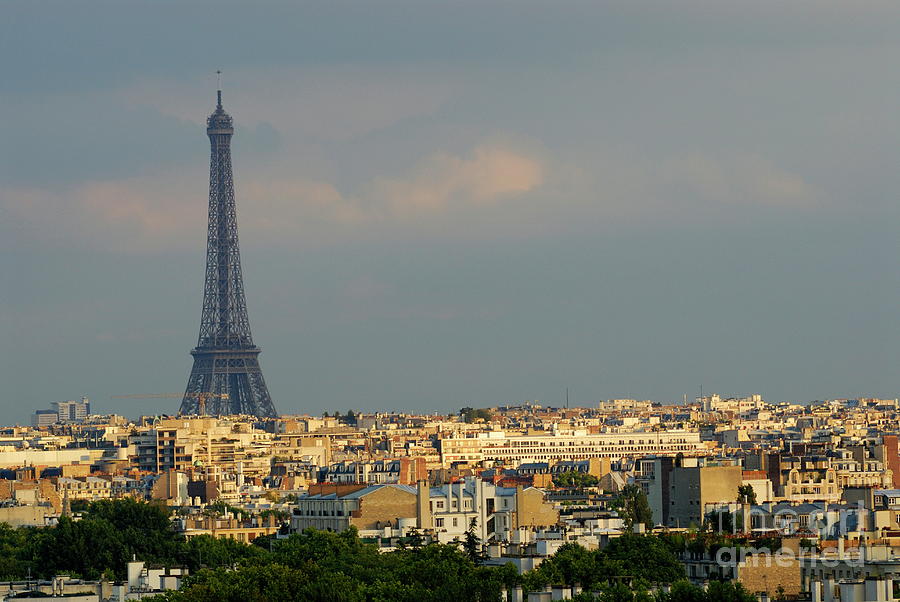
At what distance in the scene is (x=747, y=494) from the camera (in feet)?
321

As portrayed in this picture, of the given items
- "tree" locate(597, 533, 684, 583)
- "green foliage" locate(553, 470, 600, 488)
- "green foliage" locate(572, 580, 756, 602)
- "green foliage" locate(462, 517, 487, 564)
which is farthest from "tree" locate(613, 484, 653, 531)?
"green foliage" locate(572, 580, 756, 602)

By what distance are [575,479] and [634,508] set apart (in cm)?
4766

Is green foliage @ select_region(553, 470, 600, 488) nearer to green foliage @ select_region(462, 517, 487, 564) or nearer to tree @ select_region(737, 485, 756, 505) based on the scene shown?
tree @ select_region(737, 485, 756, 505)

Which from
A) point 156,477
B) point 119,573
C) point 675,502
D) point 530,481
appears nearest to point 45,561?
point 119,573

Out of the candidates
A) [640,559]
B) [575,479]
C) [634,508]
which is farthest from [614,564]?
[575,479]

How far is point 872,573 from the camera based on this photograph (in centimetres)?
5378

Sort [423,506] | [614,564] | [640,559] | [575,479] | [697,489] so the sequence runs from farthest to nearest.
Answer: [575,479]
[697,489]
[423,506]
[640,559]
[614,564]

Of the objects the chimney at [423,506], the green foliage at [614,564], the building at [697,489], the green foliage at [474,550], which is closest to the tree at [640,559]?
the green foliage at [614,564]

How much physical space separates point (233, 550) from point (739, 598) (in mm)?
39759

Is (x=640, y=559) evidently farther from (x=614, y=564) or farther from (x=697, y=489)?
(x=697, y=489)

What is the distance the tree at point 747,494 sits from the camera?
3748 inches

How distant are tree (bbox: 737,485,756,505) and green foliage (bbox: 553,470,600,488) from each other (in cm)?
4286

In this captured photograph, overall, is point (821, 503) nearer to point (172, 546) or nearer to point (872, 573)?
point (172, 546)

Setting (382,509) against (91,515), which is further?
(91,515)
